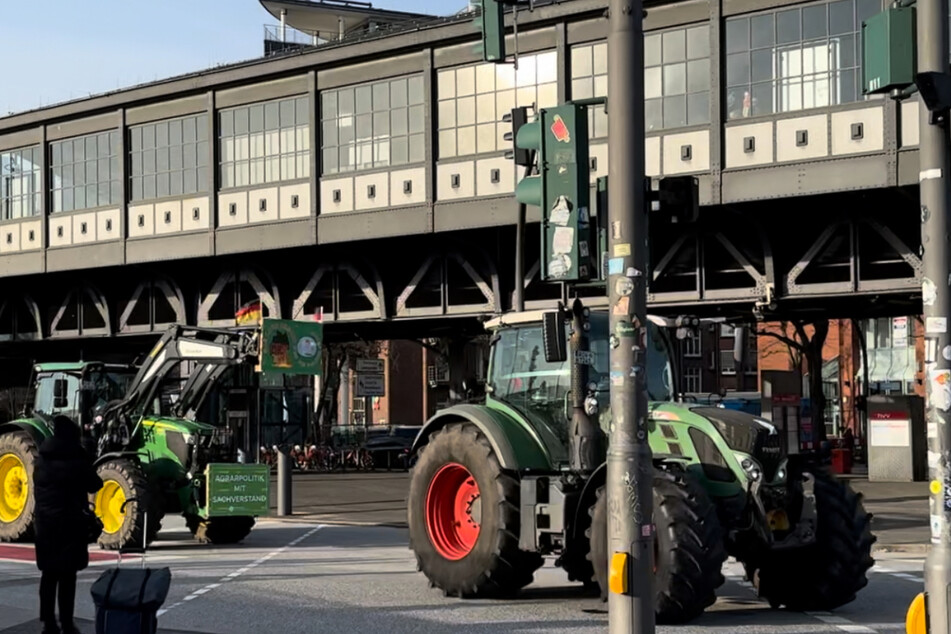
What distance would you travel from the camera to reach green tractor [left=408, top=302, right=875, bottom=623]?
12305 millimetres

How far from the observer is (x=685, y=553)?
39.2 feet

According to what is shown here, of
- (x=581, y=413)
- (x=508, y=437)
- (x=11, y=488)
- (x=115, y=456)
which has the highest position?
(x=581, y=413)

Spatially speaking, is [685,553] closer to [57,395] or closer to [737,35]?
[57,395]

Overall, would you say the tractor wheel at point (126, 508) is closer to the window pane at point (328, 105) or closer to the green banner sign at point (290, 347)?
the green banner sign at point (290, 347)

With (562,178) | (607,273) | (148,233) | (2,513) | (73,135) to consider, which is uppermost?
(73,135)

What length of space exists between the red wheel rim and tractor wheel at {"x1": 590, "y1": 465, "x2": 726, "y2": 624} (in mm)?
3027

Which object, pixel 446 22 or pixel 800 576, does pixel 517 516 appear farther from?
pixel 446 22

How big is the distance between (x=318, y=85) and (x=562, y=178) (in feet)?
90.4

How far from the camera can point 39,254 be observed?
142 ft

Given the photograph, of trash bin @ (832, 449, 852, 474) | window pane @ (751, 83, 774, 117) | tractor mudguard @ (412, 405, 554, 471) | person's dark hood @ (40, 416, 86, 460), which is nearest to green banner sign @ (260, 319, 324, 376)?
tractor mudguard @ (412, 405, 554, 471)

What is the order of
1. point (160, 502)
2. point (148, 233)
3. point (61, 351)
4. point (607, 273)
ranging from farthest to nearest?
point (61, 351)
point (148, 233)
point (160, 502)
point (607, 273)

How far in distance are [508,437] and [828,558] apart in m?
3.20

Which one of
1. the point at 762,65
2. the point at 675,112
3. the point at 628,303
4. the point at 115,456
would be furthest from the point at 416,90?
the point at 628,303

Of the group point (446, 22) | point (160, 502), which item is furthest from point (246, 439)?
point (446, 22)
